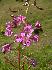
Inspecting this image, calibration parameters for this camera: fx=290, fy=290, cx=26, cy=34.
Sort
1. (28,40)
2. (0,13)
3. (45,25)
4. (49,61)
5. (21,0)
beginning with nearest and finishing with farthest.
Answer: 1. (28,40)
2. (49,61)
3. (45,25)
4. (0,13)
5. (21,0)

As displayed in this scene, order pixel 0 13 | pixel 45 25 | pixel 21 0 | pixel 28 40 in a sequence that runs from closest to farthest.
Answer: pixel 28 40 < pixel 45 25 < pixel 0 13 < pixel 21 0

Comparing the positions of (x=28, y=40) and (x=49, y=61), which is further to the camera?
(x=49, y=61)

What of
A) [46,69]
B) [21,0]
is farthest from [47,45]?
[21,0]

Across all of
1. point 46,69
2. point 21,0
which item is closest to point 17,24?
point 46,69

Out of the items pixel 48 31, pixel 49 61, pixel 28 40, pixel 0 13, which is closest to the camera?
pixel 28 40

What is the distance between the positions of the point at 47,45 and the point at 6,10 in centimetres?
803

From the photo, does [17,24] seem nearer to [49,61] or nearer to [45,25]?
[49,61]

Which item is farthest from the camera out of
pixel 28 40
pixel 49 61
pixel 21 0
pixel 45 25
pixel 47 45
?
pixel 21 0

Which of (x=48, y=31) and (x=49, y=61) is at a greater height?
(x=49, y=61)

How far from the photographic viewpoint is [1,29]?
1460cm

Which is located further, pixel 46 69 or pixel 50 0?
pixel 50 0

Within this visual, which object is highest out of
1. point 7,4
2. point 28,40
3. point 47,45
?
point 28,40

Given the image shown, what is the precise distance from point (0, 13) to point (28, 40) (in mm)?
14958

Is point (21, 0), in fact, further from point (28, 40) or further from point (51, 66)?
point (28, 40)
